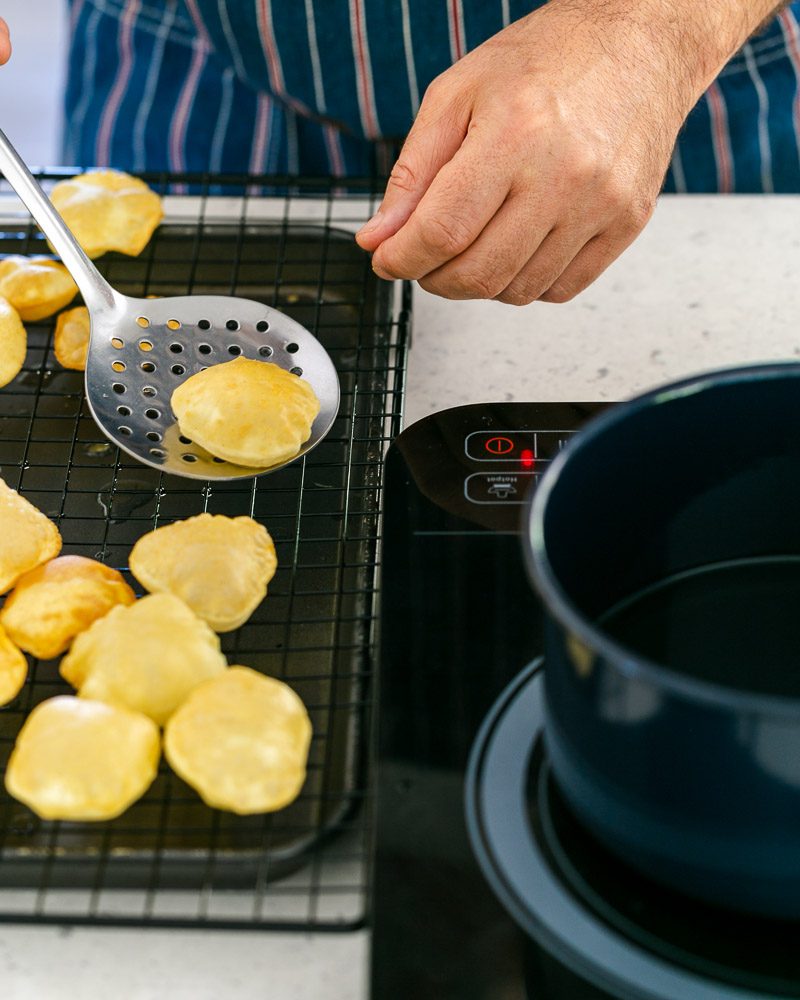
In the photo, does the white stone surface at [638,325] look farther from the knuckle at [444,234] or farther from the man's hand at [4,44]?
the man's hand at [4,44]

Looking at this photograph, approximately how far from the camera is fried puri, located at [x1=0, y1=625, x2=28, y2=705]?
602 mm

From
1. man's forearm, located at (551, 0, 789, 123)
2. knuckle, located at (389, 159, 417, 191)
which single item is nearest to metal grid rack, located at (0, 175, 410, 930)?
knuckle, located at (389, 159, 417, 191)

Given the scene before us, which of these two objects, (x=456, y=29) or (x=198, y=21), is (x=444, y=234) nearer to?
(x=456, y=29)

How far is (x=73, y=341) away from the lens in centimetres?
84

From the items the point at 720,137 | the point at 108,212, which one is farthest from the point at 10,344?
the point at 720,137

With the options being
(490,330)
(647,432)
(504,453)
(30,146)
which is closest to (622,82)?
(490,330)

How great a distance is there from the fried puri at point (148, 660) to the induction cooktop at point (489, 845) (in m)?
0.10

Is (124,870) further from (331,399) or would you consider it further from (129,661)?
(331,399)

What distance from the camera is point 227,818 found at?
0.55 meters

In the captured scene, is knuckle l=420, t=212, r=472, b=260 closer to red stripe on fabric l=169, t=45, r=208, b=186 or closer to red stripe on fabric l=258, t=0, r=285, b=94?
red stripe on fabric l=258, t=0, r=285, b=94

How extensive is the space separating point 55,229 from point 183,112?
1.70 feet

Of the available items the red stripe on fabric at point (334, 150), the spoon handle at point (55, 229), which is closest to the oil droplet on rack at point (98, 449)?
the spoon handle at point (55, 229)

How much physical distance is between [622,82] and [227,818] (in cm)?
60

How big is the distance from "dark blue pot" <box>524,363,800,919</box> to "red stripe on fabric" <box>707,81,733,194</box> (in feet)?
2.40
